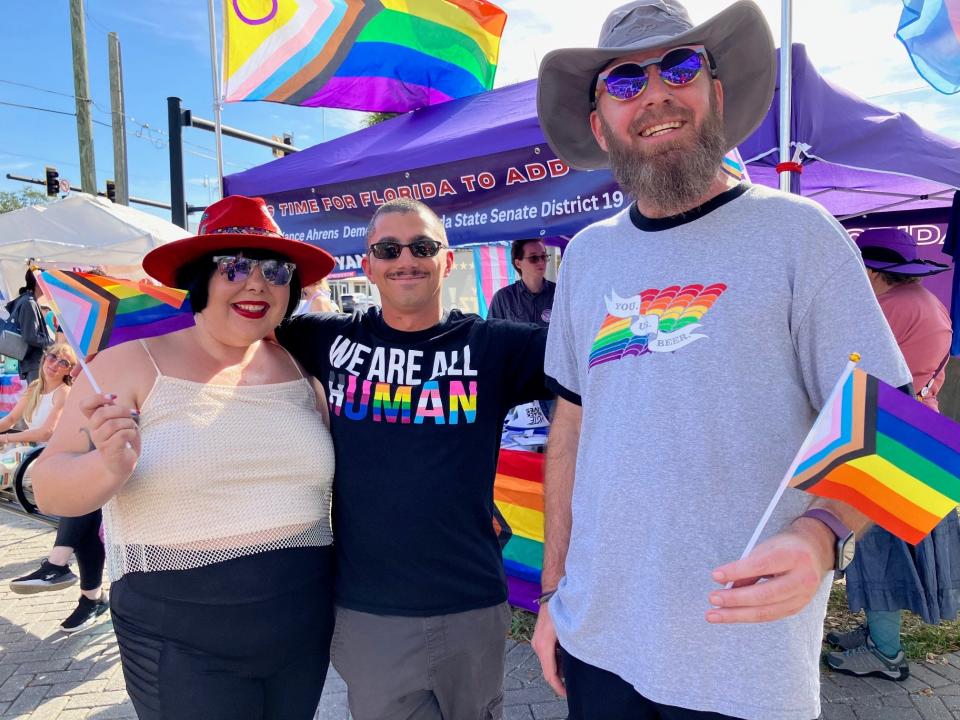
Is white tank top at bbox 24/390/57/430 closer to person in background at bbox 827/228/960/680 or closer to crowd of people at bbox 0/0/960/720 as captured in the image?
crowd of people at bbox 0/0/960/720

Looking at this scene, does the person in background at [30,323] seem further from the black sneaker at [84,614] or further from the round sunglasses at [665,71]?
the round sunglasses at [665,71]

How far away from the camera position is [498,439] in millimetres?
1994

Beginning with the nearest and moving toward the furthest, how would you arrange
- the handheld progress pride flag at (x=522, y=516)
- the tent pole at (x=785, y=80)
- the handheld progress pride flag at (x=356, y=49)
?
the tent pole at (x=785, y=80), the handheld progress pride flag at (x=522, y=516), the handheld progress pride flag at (x=356, y=49)

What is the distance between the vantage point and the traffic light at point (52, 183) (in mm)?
17875

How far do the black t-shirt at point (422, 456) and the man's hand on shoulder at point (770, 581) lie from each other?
37.2 inches

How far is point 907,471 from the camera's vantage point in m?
0.98

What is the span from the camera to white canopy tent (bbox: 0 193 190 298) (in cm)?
934

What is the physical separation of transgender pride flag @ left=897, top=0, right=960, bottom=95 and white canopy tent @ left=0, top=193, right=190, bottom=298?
348 inches

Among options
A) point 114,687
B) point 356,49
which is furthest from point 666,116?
point 356,49

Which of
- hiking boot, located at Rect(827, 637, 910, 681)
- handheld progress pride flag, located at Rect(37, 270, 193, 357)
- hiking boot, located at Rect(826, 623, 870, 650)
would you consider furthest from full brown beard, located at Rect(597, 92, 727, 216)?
hiking boot, located at Rect(826, 623, 870, 650)

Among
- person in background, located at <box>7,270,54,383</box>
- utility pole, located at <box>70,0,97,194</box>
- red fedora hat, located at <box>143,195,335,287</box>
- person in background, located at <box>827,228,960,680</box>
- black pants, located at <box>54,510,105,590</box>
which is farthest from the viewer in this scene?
utility pole, located at <box>70,0,97,194</box>

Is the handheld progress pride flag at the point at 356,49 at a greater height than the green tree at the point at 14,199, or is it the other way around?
the green tree at the point at 14,199

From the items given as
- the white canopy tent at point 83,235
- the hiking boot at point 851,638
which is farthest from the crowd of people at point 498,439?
the white canopy tent at point 83,235

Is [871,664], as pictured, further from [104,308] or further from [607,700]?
[104,308]
